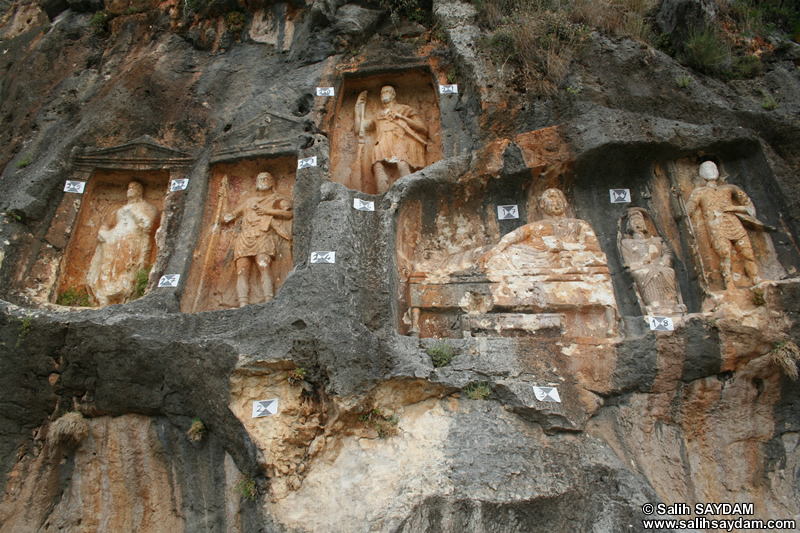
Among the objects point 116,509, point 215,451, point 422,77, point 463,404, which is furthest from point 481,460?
point 422,77

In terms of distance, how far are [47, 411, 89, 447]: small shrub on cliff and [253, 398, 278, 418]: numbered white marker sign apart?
181 cm

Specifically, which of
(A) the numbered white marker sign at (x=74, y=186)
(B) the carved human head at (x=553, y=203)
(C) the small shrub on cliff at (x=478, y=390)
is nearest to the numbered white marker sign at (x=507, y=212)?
(B) the carved human head at (x=553, y=203)

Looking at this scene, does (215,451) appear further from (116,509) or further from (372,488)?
(372,488)

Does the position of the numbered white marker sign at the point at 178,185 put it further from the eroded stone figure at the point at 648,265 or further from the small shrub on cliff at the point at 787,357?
the small shrub on cliff at the point at 787,357

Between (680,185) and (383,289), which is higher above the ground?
(680,185)

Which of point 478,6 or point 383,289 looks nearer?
point 383,289

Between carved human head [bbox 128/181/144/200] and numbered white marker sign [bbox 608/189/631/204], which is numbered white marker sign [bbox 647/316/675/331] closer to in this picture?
numbered white marker sign [bbox 608/189/631/204]

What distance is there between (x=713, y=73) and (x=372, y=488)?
673cm

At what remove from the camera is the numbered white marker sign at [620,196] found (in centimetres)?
628

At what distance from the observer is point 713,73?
23.3 ft

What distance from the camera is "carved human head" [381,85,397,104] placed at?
300 inches

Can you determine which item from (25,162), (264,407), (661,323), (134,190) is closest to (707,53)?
(661,323)

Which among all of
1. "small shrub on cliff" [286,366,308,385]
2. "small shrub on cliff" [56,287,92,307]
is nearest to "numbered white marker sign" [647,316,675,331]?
"small shrub on cliff" [286,366,308,385]

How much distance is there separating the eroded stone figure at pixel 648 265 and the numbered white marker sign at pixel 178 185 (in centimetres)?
527
